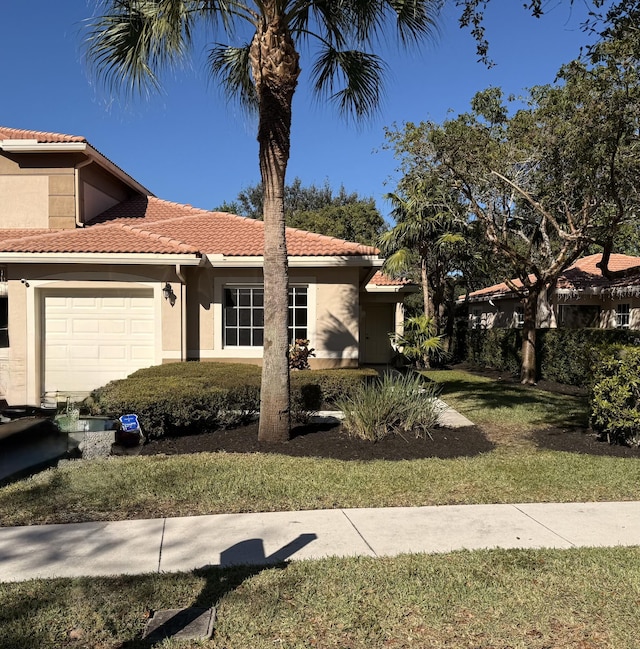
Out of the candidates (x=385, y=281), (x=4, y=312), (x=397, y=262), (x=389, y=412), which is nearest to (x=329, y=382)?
(x=389, y=412)

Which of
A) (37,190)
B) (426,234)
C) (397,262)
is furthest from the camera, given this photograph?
(426,234)

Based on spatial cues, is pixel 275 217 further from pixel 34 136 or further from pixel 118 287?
pixel 34 136

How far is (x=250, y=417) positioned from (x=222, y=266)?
3990 mm

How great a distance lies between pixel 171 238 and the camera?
46.1ft

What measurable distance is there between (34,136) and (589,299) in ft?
64.6

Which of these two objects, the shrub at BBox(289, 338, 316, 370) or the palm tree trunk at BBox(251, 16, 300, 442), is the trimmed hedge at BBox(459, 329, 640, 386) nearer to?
the palm tree trunk at BBox(251, 16, 300, 442)

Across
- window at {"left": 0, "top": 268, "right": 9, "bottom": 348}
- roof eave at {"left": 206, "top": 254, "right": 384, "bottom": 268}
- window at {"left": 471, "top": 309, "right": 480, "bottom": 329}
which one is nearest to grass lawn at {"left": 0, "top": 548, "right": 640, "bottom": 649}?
roof eave at {"left": 206, "top": 254, "right": 384, "bottom": 268}

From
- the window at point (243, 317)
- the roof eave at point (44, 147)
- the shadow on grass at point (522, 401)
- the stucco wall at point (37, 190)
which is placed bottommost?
the shadow on grass at point (522, 401)

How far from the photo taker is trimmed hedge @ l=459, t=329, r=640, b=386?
647 inches

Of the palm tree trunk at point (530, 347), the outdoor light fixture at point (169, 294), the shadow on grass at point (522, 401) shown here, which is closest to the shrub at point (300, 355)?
the outdoor light fixture at point (169, 294)

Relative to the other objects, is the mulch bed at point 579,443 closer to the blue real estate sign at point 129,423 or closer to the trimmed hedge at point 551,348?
the trimmed hedge at point 551,348

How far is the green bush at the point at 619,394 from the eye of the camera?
8.74m

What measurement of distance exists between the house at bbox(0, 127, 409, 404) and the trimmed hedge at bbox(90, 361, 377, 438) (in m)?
1.79

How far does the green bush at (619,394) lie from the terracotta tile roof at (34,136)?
11.9 meters
